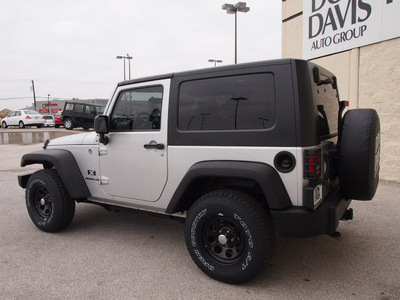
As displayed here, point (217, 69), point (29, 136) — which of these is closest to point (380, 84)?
point (217, 69)

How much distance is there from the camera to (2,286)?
276 centimetres

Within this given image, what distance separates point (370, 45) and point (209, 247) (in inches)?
233

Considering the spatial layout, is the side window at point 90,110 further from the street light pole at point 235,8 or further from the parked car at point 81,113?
the street light pole at point 235,8

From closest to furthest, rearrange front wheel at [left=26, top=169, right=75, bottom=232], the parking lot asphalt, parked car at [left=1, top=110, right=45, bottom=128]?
1. the parking lot asphalt
2. front wheel at [left=26, top=169, right=75, bottom=232]
3. parked car at [left=1, top=110, right=45, bottom=128]

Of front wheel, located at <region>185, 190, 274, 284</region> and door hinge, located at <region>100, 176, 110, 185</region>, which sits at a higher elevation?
door hinge, located at <region>100, 176, 110, 185</region>

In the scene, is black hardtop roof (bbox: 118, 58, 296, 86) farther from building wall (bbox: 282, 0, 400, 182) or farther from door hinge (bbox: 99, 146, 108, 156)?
building wall (bbox: 282, 0, 400, 182)

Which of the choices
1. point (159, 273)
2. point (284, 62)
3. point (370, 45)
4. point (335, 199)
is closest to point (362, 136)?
point (335, 199)

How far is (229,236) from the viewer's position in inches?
107

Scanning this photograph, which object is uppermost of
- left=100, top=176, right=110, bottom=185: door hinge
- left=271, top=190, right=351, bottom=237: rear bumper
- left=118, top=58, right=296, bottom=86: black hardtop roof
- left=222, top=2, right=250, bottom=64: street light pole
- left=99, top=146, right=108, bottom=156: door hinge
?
left=222, top=2, right=250, bottom=64: street light pole

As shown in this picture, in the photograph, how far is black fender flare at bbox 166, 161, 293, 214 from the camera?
2.45 m

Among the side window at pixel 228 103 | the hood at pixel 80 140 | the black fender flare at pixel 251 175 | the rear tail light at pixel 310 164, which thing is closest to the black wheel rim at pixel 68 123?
the hood at pixel 80 140

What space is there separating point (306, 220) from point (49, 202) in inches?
127

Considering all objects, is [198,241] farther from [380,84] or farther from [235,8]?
[235,8]

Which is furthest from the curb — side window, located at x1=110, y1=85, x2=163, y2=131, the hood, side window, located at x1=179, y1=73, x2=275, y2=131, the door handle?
side window, located at x1=179, y1=73, x2=275, y2=131
